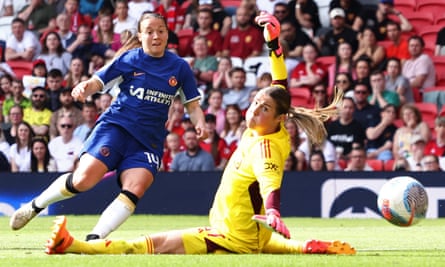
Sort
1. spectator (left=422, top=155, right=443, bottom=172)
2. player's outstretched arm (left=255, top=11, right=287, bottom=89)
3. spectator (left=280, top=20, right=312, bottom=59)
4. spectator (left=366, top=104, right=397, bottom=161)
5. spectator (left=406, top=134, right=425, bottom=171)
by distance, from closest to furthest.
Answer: player's outstretched arm (left=255, top=11, right=287, bottom=89) → spectator (left=422, top=155, right=443, bottom=172) → spectator (left=406, top=134, right=425, bottom=171) → spectator (left=366, top=104, right=397, bottom=161) → spectator (left=280, top=20, right=312, bottom=59)

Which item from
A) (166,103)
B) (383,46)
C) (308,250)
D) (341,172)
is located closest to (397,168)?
(341,172)

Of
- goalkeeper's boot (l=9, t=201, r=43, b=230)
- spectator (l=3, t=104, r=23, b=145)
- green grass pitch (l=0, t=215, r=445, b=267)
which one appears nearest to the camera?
green grass pitch (l=0, t=215, r=445, b=267)

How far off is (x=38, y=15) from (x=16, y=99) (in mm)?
2984

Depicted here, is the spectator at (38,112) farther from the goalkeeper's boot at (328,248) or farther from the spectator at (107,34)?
the goalkeeper's boot at (328,248)

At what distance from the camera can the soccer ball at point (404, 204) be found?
954 cm

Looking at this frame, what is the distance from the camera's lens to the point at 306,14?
20.3 metres

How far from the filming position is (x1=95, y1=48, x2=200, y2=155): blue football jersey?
1007cm

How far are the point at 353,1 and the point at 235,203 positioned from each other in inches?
489

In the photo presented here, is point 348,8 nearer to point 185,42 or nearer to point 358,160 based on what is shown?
point 185,42

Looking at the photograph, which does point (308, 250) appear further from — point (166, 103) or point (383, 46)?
point (383, 46)

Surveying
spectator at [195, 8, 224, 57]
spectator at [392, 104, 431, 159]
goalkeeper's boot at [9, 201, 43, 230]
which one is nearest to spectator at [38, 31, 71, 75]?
spectator at [195, 8, 224, 57]

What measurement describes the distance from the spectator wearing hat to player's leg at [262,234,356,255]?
11.2 m

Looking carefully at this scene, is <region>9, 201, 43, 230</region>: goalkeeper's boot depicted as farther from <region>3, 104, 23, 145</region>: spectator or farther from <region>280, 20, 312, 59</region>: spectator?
<region>280, 20, 312, 59</region>: spectator

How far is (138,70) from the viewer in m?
10.2
